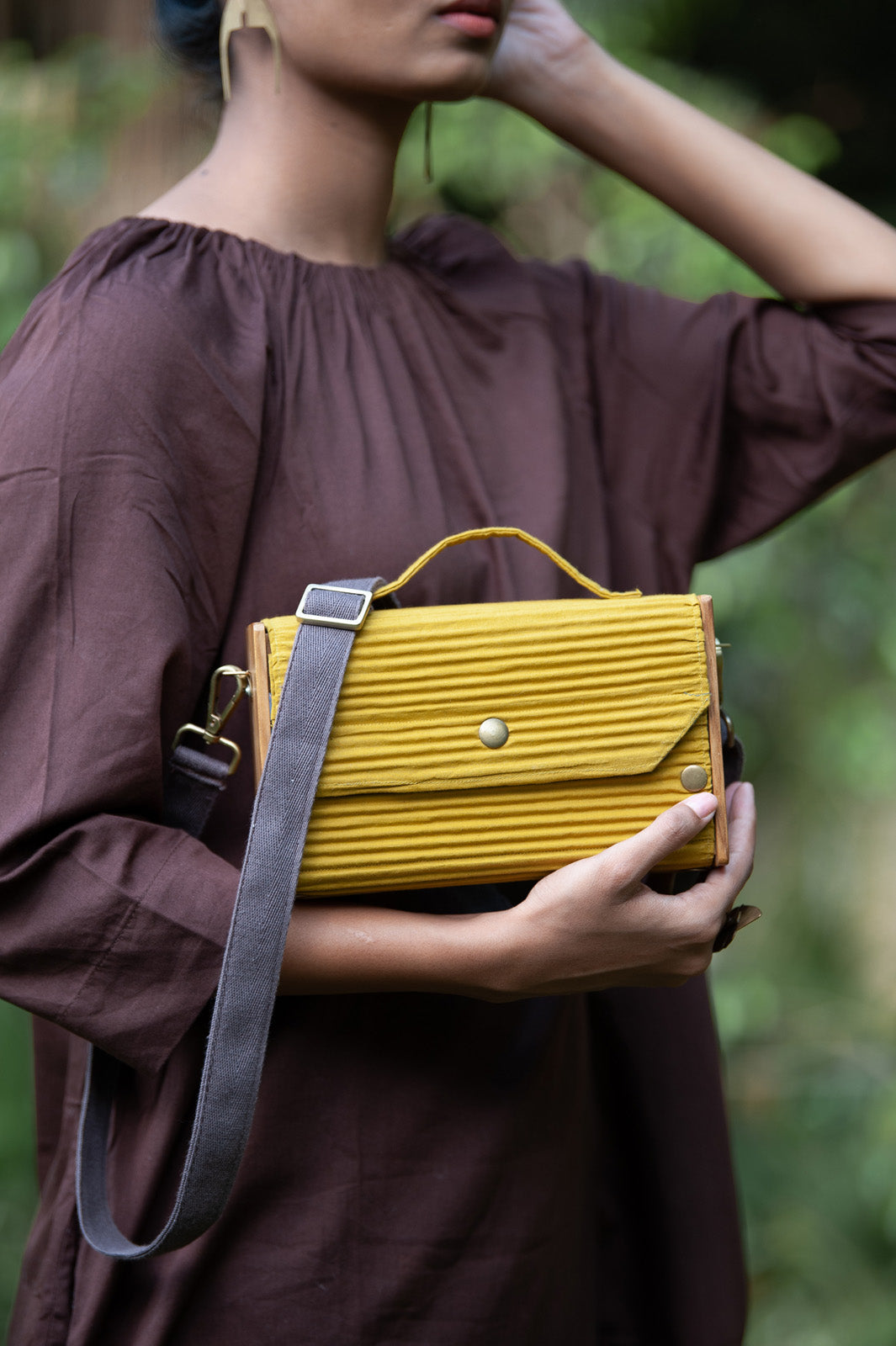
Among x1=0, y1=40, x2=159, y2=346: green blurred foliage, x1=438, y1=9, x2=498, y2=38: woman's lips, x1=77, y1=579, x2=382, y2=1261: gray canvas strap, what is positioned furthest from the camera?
x1=0, y1=40, x2=159, y2=346: green blurred foliage

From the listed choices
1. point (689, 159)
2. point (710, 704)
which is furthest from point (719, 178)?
point (710, 704)

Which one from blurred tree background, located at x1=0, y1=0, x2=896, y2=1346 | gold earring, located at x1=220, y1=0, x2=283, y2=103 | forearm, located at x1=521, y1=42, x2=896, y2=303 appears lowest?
blurred tree background, located at x1=0, y1=0, x2=896, y2=1346

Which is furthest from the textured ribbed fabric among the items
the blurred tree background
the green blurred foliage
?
the green blurred foliage

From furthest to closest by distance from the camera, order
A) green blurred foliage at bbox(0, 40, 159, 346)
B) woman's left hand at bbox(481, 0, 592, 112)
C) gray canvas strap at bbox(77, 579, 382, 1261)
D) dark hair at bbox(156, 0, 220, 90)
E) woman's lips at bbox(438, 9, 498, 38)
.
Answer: green blurred foliage at bbox(0, 40, 159, 346), woman's left hand at bbox(481, 0, 592, 112), dark hair at bbox(156, 0, 220, 90), woman's lips at bbox(438, 9, 498, 38), gray canvas strap at bbox(77, 579, 382, 1261)

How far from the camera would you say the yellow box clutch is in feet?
A: 2.73

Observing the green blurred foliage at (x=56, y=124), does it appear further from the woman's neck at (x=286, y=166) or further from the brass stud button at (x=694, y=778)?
the brass stud button at (x=694, y=778)

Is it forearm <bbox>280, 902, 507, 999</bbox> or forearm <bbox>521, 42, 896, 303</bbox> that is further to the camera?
forearm <bbox>521, 42, 896, 303</bbox>

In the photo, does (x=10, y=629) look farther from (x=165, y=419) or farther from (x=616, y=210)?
(x=616, y=210)

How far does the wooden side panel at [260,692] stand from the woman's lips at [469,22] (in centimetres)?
56

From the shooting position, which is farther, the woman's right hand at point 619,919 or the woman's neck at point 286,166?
the woman's neck at point 286,166

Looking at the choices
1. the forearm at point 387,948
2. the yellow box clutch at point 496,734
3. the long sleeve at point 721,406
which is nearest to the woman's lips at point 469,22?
the long sleeve at point 721,406

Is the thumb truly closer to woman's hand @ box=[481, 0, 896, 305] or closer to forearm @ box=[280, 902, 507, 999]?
forearm @ box=[280, 902, 507, 999]

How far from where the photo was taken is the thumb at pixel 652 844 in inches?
32.4

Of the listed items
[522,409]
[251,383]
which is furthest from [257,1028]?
[522,409]
